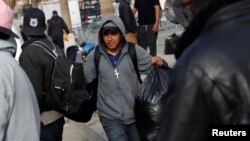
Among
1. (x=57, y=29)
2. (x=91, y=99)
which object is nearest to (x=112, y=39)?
(x=91, y=99)

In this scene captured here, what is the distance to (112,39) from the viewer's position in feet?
15.5

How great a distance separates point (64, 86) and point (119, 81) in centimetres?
52

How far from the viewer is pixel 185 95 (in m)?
1.43

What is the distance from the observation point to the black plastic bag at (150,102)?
14.1 feet

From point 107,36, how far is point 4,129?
2.14m

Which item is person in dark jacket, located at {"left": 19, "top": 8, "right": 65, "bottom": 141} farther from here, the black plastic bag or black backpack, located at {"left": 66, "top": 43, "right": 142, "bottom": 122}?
the black plastic bag

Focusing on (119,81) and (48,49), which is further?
(119,81)

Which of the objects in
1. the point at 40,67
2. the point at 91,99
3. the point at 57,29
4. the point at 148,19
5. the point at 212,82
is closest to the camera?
the point at 212,82

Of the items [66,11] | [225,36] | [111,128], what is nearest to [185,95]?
[225,36]

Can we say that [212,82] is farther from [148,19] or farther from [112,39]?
[148,19]

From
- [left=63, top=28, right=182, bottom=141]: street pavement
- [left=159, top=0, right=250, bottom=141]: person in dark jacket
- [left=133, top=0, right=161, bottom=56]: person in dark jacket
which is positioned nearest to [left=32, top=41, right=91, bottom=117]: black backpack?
[left=63, top=28, right=182, bottom=141]: street pavement

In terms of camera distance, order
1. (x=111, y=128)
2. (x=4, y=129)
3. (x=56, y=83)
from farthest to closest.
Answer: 1. (x=111, y=128)
2. (x=56, y=83)
3. (x=4, y=129)

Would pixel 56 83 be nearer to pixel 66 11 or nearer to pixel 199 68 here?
pixel 199 68

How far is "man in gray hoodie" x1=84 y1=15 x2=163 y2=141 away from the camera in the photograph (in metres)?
4.64
